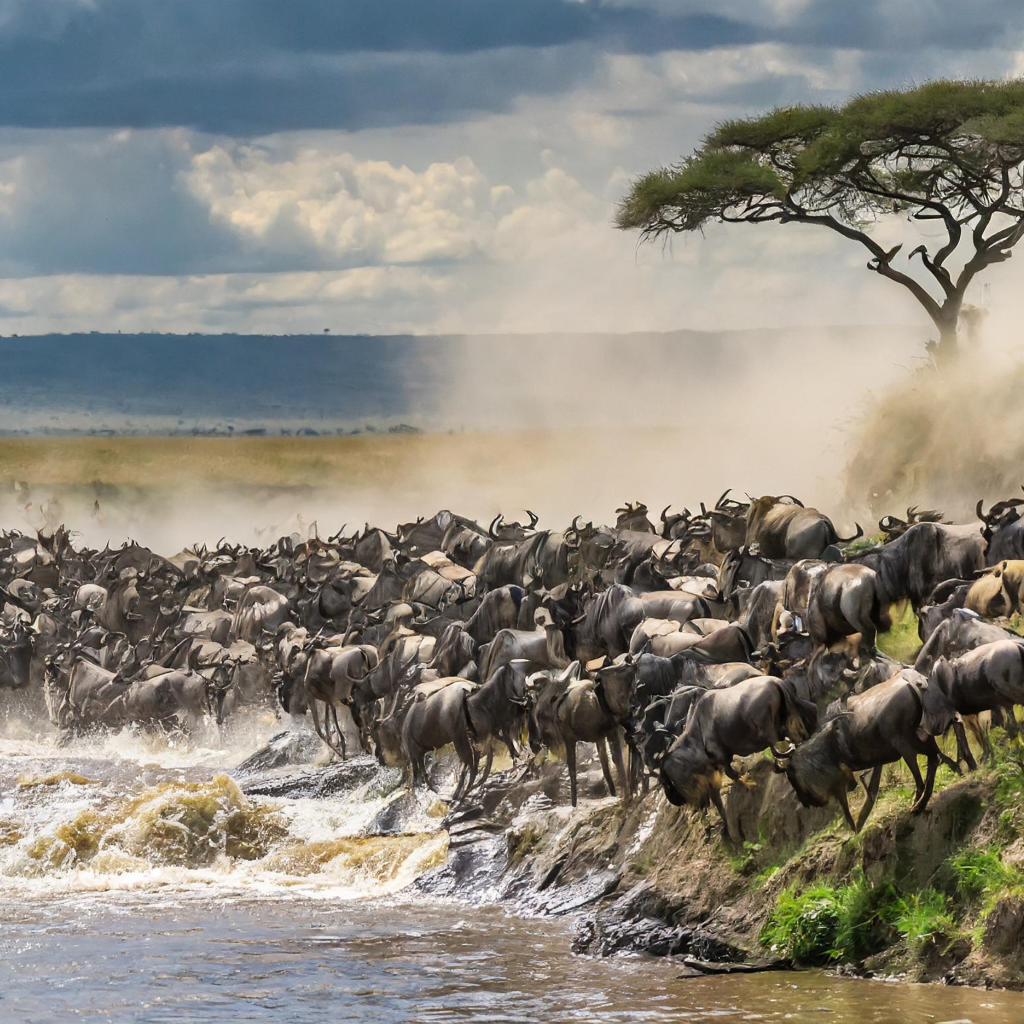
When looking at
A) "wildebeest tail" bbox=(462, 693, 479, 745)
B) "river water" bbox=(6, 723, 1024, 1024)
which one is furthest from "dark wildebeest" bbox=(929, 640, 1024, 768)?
"wildebeest tail" bbox=(462, 693, 479, 745)

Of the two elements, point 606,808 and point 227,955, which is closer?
point 227,955

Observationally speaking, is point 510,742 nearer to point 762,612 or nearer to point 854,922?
point 762,612

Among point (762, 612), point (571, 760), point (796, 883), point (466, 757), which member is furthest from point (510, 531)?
point (796, 883)

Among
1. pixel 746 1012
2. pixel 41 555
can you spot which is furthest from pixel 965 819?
pixel 41 555

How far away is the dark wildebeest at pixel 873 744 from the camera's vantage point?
11555 millimetres

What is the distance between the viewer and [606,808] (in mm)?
14906

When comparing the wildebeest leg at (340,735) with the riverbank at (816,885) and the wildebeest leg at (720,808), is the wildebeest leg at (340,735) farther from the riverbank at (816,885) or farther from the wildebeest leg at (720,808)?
the wildebeest leg at (720,808)

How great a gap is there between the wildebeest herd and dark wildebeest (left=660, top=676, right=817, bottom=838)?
0.02 metres

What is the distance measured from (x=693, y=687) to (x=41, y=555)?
22.2 meters

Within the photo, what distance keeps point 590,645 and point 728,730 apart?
4.44 m

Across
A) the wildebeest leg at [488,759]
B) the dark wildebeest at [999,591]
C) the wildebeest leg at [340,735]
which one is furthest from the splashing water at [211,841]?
the dark wildebeest at [999,591]

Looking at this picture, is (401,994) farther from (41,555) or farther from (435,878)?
(41,555)

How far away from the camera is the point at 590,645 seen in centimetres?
1684

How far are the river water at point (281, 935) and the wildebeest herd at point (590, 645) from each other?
1205 mm
